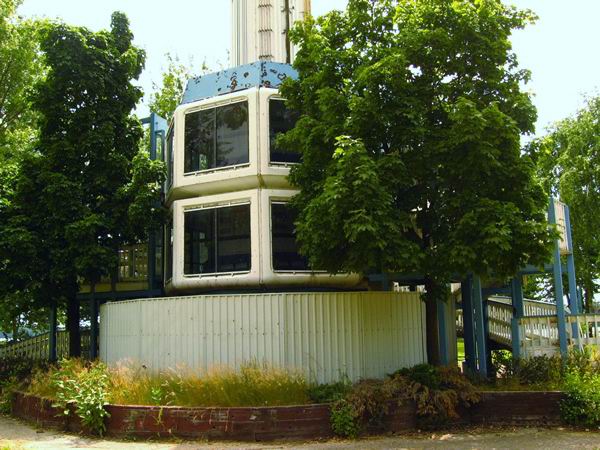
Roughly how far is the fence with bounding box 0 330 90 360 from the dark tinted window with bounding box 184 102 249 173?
21.7 ft

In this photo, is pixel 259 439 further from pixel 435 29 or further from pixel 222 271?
pixel 435 29

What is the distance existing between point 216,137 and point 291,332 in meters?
5.55

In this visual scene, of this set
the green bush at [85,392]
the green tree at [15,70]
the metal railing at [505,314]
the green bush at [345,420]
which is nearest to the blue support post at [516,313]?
the metal railing at [505,314]

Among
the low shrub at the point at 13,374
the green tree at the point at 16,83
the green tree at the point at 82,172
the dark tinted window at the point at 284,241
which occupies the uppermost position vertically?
the green tree at the point at 16,83

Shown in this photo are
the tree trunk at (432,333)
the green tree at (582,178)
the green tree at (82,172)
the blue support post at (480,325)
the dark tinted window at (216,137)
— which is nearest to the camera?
the tree trunk at (432,333)

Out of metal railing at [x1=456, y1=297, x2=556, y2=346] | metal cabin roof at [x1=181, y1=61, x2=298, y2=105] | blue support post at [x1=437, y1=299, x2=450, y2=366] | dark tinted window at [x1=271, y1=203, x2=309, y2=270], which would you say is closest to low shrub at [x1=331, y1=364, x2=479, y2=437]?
dark tinted window at [x1=271, y1=203, x2=309, y2=270]

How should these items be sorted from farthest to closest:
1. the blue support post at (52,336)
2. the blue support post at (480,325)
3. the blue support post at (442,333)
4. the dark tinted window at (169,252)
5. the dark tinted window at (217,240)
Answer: the blue support post at (52,336), the dark tinted window at (169,252), the blue support post at (442,333), the blue support post at (480,325), the dark tinted window at (217,240)

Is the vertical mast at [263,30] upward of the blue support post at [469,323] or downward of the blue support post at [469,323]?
upward

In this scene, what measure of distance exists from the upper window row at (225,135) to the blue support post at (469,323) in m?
5.46

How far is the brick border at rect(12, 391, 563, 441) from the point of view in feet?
32.1

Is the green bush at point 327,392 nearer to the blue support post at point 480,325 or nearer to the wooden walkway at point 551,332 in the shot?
the blue support post at point 480,325

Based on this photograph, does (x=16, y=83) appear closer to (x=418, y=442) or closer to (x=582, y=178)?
(x=418, y=442)

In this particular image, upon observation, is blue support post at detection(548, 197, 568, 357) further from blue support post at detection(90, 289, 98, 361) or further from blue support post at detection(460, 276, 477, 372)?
blue support post at detection(90, 289, 98, 361)

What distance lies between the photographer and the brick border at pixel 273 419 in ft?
32.1
